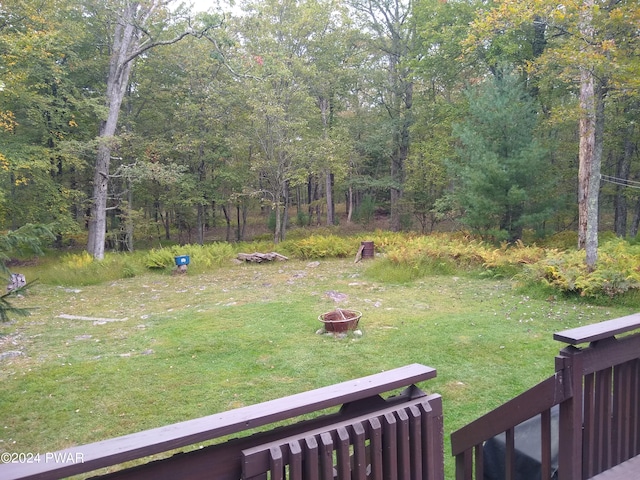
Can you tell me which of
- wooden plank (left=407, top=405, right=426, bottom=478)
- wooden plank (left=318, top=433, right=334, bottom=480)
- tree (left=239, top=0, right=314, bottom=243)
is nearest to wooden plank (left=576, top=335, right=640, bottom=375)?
wooden plank (left=407, top=405, right=426, bottom=478)

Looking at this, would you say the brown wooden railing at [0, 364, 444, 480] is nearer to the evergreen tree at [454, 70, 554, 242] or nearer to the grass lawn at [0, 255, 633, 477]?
the grass lawn at [0, 255, 633, 477]

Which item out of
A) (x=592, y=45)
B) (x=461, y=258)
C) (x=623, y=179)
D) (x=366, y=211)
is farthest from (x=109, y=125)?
(x=623, y=179)

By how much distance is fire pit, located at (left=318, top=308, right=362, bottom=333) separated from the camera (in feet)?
16.3

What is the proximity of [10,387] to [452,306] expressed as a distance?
5494mm

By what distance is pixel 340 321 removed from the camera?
4.96 meters

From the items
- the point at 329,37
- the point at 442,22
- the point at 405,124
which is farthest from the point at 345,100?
the point at 442,22

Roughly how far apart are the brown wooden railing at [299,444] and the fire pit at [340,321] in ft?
11.8

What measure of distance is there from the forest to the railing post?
6.45 m

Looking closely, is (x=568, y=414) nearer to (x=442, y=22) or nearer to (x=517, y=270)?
(x=517, y=270)

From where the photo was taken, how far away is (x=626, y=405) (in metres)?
1.90

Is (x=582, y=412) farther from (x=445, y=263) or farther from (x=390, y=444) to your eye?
(x=445, y=263)

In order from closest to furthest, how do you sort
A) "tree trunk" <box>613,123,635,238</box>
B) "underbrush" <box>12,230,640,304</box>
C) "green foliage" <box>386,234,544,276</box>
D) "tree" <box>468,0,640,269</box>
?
"tree" <box>468,0,640,269</box> → "underbrush" <box>12,230,640,304</box> → "green foliage" <box>386,234,544,276</box> → "tree trunk" <box>613,123,635,238</box>

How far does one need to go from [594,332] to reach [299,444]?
1288 mm

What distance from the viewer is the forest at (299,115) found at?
10.4 metres
